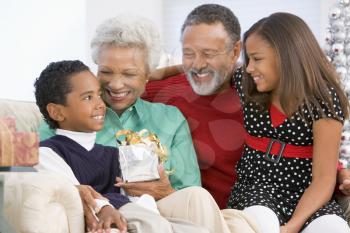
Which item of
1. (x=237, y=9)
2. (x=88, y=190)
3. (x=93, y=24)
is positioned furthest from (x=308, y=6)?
(x=88, y=190)

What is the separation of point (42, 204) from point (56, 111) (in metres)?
0.58

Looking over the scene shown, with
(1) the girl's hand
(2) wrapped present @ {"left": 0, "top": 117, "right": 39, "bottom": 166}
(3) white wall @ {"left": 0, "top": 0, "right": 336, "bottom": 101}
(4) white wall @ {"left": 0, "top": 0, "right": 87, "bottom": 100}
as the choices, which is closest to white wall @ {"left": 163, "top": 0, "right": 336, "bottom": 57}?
(3) white wall @ {"left": 0, "top": 0, "right": 336, "bottom": 101}

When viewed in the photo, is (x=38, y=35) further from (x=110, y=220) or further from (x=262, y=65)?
(x=110, y=220)

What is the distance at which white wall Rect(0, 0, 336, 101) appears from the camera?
17.3 feet

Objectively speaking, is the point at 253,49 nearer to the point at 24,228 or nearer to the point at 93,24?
the point at 24,228

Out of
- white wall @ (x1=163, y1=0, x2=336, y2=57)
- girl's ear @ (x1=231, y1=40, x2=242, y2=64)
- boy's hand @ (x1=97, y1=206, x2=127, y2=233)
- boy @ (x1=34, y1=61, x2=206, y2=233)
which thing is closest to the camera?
boy's hand @ (x1=97, y1=206, x2=127, y2=233)

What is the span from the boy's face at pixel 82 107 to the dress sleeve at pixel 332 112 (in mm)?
713

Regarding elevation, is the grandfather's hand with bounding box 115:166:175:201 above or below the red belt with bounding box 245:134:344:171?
below

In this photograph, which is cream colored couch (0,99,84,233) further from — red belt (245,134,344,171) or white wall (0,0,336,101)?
white wall (0,0,336,101)

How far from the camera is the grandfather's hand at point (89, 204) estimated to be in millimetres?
1662

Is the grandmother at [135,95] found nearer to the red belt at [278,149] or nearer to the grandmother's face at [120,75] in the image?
the grandmother's face at [120,75]

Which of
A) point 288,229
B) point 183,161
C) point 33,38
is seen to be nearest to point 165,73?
point 183,161

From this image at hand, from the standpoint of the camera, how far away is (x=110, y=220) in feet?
5.45

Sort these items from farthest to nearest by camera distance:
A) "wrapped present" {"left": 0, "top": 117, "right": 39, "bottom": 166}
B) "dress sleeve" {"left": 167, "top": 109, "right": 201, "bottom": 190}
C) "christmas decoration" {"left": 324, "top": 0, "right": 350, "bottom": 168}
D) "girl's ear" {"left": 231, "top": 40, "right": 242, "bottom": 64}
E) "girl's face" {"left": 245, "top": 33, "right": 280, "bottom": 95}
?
"christmas decoration" {"left": 324, "top": 0, "right": 350, "bottom": 168}, "girl's ear" {"left": 231, "top": 40, "right": 242, "bottom": 64}, "dress sleeve" {"left": 167, "top": 109, "right": 201, "bottom": 190}, "girl's face" {"left": 245, "top": 33, "right": 280, "bottom": 95}, "wrapped present" {"left": 0, "top": 117, "right": 39, "bottom": 166}
